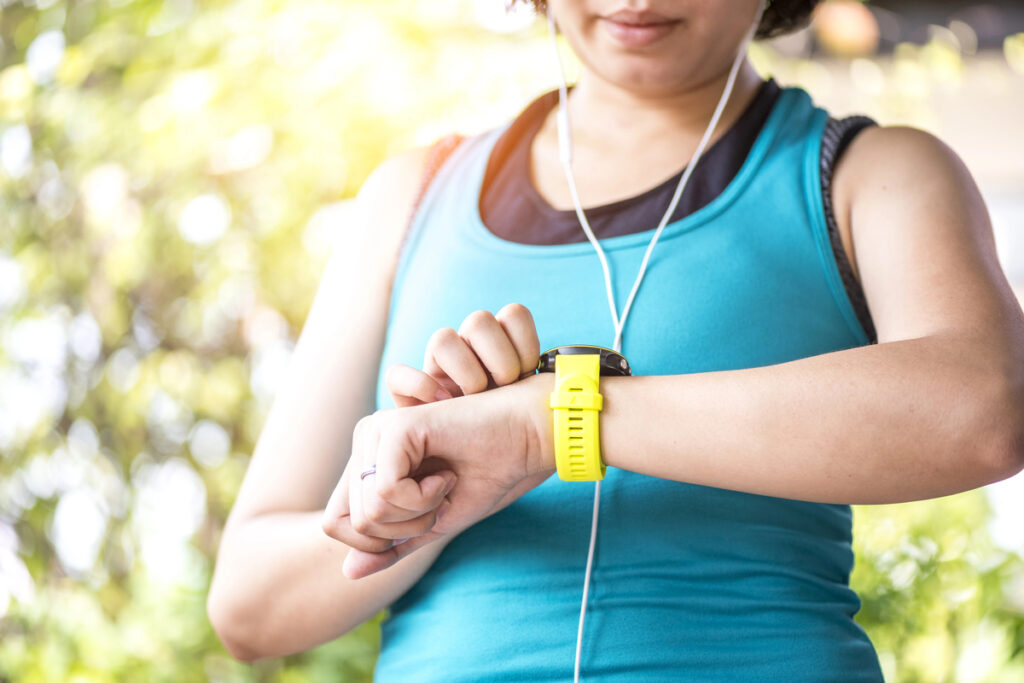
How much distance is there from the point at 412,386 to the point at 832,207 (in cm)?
50

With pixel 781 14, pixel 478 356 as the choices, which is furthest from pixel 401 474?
pixel 781 14

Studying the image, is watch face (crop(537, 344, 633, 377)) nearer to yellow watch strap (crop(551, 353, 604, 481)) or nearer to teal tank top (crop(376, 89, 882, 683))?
yellow watch strap (crop(551, 353, 604, 481))

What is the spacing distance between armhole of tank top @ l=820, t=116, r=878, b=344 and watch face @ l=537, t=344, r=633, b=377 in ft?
1.00

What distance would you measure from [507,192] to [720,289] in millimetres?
315

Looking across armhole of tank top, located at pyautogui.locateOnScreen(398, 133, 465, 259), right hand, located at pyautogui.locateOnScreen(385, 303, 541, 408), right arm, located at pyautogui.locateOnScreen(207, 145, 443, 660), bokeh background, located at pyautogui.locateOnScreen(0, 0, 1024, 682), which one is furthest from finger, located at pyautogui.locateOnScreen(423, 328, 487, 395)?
bokeh background, located at pyautogui.locateOnScreen(0, 0, 1024, 682)

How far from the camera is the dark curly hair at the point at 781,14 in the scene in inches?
52.6

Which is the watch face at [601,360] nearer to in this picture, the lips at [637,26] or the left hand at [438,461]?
the left hand at [438,461]

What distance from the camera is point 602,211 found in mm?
1128

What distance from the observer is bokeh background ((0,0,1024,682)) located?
2.51 meters

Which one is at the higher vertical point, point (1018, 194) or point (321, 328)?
point (321, 328)

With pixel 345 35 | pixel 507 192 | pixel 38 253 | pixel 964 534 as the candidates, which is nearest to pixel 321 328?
pixel 507 192

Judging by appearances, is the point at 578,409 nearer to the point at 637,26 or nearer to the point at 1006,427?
the point at 1006,427

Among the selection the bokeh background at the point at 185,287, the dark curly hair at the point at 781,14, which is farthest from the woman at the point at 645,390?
the bokeh background at the point at 185,287

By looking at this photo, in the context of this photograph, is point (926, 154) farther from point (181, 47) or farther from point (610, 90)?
point (181, 47)
